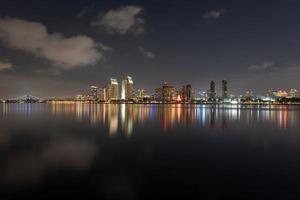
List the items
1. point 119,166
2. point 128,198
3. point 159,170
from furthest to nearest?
1. point 119,166
2. point 159,170
3. point 128,198

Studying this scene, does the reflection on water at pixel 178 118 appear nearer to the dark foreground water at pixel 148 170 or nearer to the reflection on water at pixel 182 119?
the reflection on water at pixel 182 119

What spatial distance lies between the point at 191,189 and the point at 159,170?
2996 millimetres

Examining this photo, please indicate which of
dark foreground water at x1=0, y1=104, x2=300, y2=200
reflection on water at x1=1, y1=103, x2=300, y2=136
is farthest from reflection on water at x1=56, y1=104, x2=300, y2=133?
dark foreground water at x1=0, y1=104, x2=300, y2=200

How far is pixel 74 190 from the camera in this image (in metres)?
10.6

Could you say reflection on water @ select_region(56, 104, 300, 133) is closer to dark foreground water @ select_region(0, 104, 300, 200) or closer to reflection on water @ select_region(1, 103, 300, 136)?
reflection on water @ select_region(1, 103, 300, 136)

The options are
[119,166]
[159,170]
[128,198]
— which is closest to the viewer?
[128,198]

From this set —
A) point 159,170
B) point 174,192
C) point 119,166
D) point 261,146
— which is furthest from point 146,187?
point 261,146

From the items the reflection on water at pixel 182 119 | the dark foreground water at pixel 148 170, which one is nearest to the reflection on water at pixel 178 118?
the reflection on water at pixel 182 119

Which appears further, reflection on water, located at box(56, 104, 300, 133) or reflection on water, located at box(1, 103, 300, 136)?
reflection on water, located at box(56, 104, 300, 133)

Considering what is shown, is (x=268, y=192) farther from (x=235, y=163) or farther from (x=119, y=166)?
(x=119, y=166)

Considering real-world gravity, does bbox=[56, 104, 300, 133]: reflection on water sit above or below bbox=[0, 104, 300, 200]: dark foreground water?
above

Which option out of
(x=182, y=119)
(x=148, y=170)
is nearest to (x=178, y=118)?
(x=182, y=119)

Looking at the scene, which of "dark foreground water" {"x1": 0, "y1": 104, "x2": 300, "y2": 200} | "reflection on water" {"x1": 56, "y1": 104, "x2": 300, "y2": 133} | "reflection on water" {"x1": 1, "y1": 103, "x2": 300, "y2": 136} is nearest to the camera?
"dark foreground water" {"x1": 0, "y1": 104, "x2": 300, "y2": 200}

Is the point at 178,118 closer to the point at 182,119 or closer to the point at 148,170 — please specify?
the point at 182,119
